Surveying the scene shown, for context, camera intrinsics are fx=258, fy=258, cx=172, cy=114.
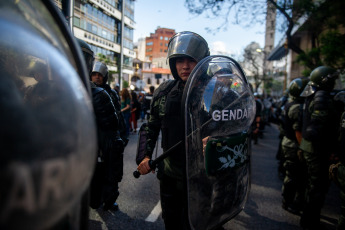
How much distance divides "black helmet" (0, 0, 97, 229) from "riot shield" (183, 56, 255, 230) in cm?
89

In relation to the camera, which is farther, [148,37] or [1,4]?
[148,37]

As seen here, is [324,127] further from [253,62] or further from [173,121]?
[253,62]

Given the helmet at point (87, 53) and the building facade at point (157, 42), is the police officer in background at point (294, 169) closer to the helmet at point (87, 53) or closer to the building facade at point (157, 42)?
the helmet at point (87, 53)

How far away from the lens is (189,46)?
6.81 ft

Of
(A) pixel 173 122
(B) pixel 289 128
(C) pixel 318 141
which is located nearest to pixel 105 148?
(A) pixel 173 122

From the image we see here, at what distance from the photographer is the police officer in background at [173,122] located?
1940mm

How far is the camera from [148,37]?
103m

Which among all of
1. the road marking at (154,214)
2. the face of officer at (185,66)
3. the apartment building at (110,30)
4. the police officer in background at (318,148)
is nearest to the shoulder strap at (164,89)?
the face of officer at (185,66)

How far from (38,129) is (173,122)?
5.03 feet

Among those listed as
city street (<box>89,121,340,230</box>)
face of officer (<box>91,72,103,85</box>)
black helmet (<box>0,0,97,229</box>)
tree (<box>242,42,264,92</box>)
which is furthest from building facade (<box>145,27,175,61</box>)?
black helmet (<box>0,0,97,229</box>)

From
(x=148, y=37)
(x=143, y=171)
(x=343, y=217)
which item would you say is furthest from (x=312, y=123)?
(x=148, y=37)

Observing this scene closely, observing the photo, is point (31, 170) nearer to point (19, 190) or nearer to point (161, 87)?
point (19, 190)

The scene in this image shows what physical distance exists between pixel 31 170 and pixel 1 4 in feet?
1.20

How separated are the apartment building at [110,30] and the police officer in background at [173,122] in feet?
87.2
